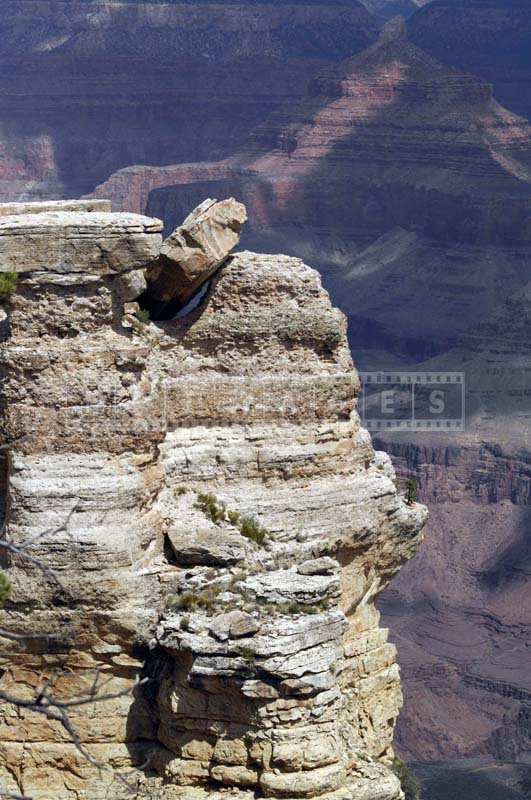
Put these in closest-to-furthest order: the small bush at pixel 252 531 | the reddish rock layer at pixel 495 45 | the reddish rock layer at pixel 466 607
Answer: the small bush at pixel 252 531 < the reddish rock layer at pixel 466 607 < the reddish rock layer at pixel 495 45

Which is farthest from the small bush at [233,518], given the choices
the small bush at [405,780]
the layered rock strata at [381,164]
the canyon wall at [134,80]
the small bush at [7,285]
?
the canyon wall at [134,80]

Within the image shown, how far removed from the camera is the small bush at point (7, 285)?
27578 millimetres

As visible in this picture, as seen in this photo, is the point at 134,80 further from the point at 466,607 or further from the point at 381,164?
the point at 466,607

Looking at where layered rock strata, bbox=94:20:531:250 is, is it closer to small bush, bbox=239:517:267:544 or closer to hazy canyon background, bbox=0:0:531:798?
hazy canyon background, bbox=0:0:531:798

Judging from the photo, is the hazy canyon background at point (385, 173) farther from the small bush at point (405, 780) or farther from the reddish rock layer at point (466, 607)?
the small bush at point (405, 780)

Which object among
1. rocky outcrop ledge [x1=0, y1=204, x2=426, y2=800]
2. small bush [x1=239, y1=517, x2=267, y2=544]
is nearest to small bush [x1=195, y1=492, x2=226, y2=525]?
rocky outcrop ledge [x1=0, y1=204, x2=426, y2=800]

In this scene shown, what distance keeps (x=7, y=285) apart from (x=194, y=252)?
2.74 metres

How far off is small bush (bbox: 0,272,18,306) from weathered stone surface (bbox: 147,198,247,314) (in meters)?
2.21

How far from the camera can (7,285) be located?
90.6 ft

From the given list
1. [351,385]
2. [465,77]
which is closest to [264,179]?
[465,77]

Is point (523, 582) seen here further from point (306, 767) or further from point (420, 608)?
point (306, 767)

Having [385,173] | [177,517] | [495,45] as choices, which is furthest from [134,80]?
[177,517]

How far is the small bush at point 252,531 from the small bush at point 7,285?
4024 millimetres

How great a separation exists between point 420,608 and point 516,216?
47.7 meters
